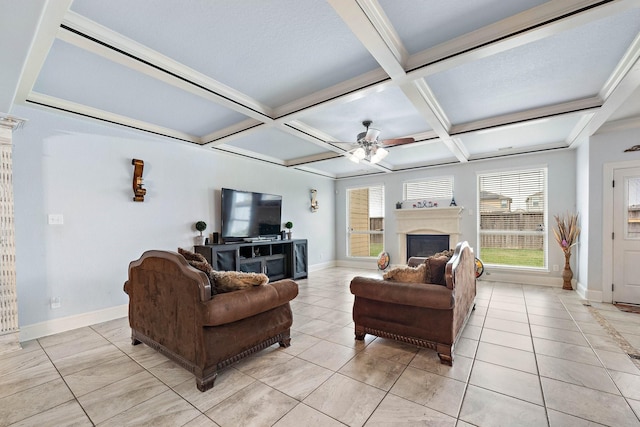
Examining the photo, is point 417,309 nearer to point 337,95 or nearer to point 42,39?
point 337,95

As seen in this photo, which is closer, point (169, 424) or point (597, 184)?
point (169, 424)

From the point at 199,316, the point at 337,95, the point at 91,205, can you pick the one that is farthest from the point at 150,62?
the point at 91,205

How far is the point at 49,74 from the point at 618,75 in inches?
208

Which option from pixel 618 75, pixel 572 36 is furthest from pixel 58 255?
pixel 618 75

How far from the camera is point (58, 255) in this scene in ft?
10.5

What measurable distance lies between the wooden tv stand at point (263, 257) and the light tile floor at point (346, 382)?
155 centimetres

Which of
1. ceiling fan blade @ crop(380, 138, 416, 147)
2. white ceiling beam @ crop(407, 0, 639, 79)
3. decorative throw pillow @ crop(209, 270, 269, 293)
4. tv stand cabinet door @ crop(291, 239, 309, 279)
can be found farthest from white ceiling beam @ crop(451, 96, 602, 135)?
tv stand cabinet door @ crop(291, 239, 309, 279)

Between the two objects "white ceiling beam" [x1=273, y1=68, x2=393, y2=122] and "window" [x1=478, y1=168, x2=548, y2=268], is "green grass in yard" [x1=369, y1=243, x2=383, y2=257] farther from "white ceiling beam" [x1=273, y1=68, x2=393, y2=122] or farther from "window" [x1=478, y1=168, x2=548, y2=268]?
"white ceiling beam" [x1=273, y1=68, x2=393, y2=122]

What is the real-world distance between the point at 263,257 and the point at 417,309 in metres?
3.48

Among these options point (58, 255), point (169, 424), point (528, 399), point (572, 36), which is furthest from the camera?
point (58, 255)

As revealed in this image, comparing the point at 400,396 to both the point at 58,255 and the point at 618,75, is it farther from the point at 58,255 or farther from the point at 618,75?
the point at 58,255

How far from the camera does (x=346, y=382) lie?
2.04 metres

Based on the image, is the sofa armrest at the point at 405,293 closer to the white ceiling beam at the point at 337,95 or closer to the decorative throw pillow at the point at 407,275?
the decorative throw pillow at the point at 407,275

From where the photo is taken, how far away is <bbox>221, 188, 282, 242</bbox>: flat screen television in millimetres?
4896
